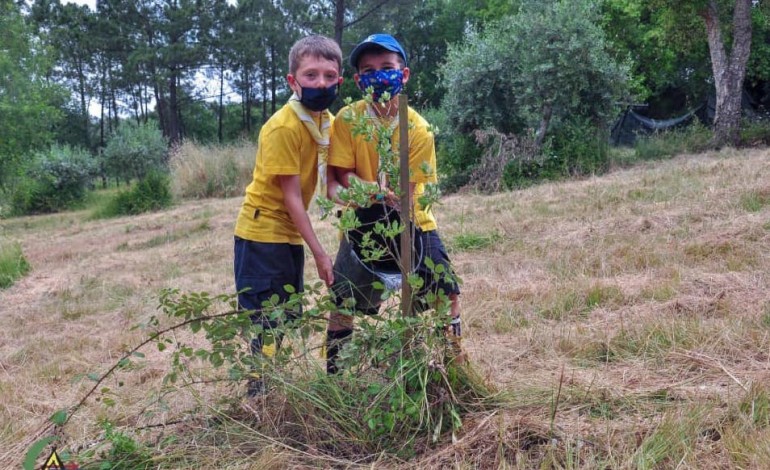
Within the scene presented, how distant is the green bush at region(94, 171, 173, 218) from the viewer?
14.1 meters

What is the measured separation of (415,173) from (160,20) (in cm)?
3146

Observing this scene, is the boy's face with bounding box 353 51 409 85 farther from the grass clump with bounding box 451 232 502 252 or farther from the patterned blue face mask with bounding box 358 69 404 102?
the grass clump with bounding box 451 232 502 252

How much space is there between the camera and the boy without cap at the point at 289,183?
2279 mm

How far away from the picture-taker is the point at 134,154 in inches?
827

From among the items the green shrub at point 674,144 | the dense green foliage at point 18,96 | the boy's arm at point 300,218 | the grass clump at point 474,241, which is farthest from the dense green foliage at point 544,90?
the dense green foliage at point 18,96

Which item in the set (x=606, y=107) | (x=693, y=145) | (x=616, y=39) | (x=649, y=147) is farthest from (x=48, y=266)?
(x=616, y=39)

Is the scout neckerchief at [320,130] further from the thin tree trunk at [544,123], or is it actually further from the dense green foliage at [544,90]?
the thin tree trunk at [544,123]

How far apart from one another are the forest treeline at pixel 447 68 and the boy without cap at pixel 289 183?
782 cm

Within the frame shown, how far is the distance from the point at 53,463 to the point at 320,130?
1.44 m

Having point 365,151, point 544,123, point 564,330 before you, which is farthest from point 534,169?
point 365,151

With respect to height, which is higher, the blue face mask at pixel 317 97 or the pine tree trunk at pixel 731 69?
the pine tree trunk at pixel 731 69

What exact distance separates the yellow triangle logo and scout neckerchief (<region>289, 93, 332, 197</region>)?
122 centimetres

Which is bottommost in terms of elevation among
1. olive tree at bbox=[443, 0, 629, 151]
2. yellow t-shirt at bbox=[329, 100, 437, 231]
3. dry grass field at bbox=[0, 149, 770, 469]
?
dry grass field at bbox=[0, 149, 770, 469]

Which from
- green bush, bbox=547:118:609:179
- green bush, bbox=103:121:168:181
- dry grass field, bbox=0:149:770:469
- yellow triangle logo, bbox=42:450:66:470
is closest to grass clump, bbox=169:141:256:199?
green bush, bbox=103:121:168:181
